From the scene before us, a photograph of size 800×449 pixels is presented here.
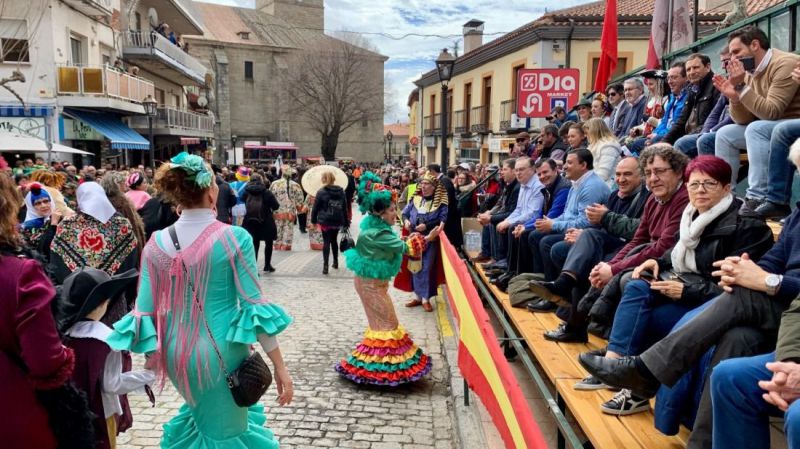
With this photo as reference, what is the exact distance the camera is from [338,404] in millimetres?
5438

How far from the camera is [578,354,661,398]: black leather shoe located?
10.2ft

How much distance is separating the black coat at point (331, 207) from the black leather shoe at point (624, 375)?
8172 mm

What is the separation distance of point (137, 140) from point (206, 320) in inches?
949

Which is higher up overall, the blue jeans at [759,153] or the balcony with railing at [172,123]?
the balcony with railing at [172,123]

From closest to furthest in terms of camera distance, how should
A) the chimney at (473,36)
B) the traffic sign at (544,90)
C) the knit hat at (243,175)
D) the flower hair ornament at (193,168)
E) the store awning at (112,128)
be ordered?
the flower hair ornament at (193,168) → the knit hat at (243,175) → the traffic sign at (544,90) → the store awning at (112,128) → the chimney at (473,36)

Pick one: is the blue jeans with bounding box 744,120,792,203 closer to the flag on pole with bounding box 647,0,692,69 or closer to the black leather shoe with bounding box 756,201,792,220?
the black leather shoe with bounding box 756,201,792,220

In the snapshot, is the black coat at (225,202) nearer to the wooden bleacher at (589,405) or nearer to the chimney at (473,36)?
the wooden bleacher at (589,405)

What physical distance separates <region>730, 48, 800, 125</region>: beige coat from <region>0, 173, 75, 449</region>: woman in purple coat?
5.17 m

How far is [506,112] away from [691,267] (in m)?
22.9

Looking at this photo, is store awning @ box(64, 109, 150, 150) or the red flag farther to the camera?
store awning @ box(64, 109, 150, 150)

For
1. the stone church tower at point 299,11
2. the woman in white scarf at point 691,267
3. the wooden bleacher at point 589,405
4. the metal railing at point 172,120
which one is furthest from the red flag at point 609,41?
the stone church tower at point 299,11

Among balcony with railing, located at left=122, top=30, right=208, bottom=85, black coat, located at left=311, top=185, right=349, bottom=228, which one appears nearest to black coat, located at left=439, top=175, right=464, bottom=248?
black coat, located at left=311, top=185, right=349, bottom=228

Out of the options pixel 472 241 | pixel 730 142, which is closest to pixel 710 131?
pixel 730 142

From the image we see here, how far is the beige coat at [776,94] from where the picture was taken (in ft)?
15.5
